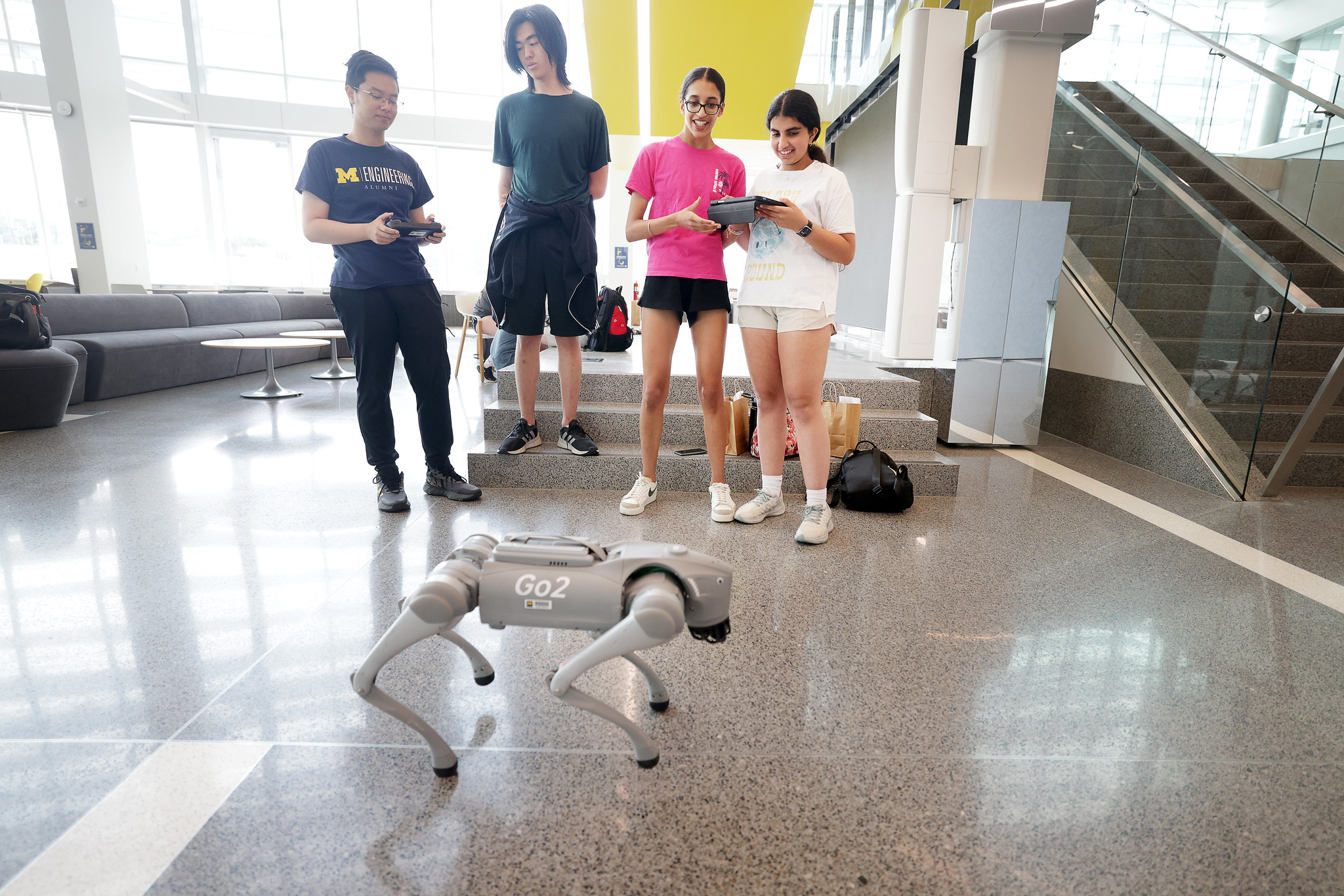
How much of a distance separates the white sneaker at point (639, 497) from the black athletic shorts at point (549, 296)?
68 centimetres

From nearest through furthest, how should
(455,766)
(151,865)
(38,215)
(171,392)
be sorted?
(151,865) < (455,766) < (171,392) < (38,215)

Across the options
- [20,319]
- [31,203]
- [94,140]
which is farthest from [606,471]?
[31,203]

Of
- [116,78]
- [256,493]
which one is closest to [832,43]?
[256,493]

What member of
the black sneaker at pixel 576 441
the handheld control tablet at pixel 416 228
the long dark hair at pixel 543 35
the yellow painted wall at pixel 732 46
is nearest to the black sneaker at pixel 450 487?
the black sneaker at pixel 576 441

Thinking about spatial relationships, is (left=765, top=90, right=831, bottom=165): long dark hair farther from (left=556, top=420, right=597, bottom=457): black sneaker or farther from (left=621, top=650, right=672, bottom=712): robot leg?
(left=621, top=650, right=672, bottom=712): robot leg

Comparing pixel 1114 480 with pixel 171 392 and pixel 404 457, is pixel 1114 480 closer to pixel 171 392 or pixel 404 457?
pixel 404 457

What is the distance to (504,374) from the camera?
3.77 metres

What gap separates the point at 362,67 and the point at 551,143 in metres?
0.69

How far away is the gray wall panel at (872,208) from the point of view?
5551 mm

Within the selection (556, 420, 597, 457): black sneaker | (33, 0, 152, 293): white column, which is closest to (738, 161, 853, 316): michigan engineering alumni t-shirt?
(556, 420, 597, 457): black sneaker

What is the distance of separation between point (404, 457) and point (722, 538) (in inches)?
A: 77.6

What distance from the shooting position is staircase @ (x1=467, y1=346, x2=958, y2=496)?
10.5 ft

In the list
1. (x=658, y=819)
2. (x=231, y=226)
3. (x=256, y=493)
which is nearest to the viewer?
(x=658, y=819)

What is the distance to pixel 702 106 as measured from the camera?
7.77ft
